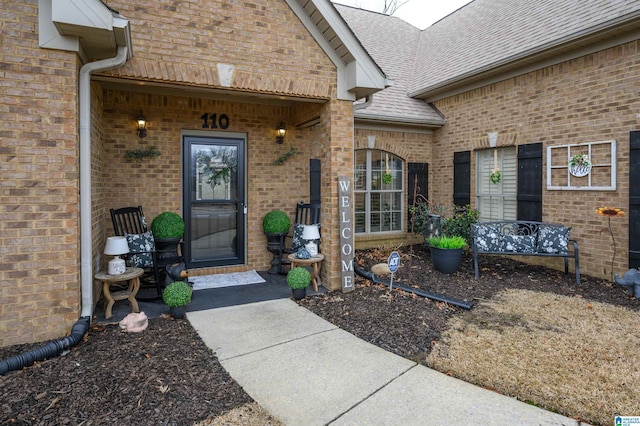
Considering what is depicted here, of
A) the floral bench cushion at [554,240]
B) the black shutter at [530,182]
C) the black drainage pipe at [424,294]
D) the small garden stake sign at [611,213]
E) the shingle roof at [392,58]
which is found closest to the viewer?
the black drainage pipe at [424,294]

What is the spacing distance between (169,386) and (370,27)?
1116cm

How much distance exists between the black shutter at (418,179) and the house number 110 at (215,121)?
15.4ft

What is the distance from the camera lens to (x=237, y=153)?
645 centimetres

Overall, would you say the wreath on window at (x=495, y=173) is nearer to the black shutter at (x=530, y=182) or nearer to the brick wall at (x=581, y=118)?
the brick wall at (x=581, y=118)

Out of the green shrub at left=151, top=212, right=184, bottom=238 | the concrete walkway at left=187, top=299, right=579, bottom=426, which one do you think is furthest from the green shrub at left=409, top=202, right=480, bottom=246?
the green shrub at left=151, top=212, right=184, bottom=238

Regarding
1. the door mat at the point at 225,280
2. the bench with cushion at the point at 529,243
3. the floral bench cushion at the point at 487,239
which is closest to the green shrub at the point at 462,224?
the bench with cushion at the point at 529,243

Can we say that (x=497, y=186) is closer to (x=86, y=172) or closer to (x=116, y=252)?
(x=116, y=252)

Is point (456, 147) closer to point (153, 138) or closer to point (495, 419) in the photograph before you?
point (153, 138)

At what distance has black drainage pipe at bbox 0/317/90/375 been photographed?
293 cm

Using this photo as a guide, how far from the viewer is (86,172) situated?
12.4ft

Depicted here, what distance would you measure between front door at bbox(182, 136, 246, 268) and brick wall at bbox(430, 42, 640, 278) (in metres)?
5.29

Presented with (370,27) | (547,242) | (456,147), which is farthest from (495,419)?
(370,27)

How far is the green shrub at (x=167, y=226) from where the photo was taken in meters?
5.40

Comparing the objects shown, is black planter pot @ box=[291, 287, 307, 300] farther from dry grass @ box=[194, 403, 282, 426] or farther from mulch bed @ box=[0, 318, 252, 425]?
dry grass @ box=[194, 403, 282, 426]
